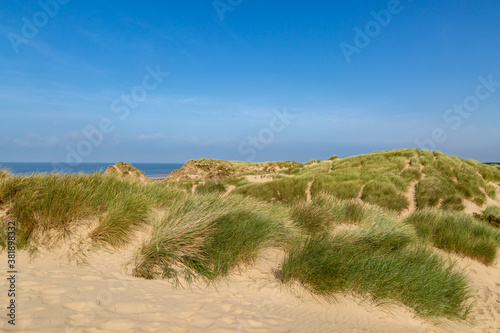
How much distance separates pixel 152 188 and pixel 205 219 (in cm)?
284

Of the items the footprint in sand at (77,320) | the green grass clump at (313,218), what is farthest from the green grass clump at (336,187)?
the footprint in sand at (77,320)

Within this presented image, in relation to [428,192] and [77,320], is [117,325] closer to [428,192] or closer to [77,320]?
[77,320]

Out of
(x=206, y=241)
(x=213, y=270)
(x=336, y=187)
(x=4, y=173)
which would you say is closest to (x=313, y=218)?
(x=206, y=241)

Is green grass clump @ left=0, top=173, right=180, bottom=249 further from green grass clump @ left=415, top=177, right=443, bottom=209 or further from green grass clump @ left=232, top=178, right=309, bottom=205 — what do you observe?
green grass clump @ left=415, top=177, right=443, bottom=209

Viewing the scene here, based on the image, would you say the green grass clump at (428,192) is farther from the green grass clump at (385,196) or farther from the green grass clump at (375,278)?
the green grass clump at (375,278)

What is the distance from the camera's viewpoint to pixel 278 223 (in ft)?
18.5

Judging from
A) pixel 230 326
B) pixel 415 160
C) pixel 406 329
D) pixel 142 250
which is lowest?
pixel 406 329

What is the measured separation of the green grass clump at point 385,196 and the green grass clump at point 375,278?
26.3ft

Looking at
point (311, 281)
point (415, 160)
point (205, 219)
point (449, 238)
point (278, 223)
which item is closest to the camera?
point (311, 281)

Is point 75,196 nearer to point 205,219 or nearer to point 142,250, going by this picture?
point 142,250

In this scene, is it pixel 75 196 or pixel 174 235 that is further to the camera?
pixel 75 196

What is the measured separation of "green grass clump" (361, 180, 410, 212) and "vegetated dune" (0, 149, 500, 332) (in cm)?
552

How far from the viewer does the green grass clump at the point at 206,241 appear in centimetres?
402

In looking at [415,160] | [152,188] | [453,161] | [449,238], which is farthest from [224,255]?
[453,161]
